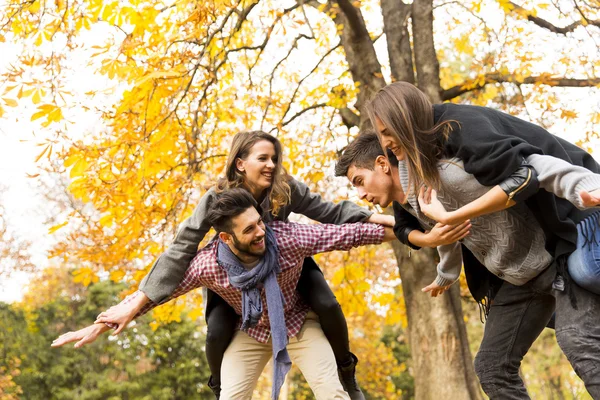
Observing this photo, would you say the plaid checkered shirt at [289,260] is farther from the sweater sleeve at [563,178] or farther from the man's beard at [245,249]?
the sweater sleeve at [563,178]

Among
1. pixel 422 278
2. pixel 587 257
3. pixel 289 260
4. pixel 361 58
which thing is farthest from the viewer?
pixel 361 58

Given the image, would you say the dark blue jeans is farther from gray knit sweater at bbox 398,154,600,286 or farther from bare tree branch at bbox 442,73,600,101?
bare tree branch at bbox 442,73,600,101

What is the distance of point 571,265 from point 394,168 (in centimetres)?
94

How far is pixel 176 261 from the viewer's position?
3.77m

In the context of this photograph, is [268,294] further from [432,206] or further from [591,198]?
[591,198]

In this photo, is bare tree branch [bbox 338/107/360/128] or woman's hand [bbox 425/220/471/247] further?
bare tree branch [bbox 338/107/360/128]

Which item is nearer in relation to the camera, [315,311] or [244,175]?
[315,311]

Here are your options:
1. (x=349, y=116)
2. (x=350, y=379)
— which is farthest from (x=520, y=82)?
(x=350, y=379)

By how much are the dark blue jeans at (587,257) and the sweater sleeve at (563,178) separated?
0.89ft

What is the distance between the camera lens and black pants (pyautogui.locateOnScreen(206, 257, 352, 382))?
12.6 feet

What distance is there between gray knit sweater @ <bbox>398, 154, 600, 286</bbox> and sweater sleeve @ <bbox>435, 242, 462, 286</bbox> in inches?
15.2

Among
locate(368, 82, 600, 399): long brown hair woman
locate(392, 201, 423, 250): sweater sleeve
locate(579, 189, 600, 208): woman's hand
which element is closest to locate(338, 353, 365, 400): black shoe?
locate(392, 201, 423, 250): sweater sleeve

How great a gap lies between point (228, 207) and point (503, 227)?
148cm

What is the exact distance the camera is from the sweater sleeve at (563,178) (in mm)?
2390
